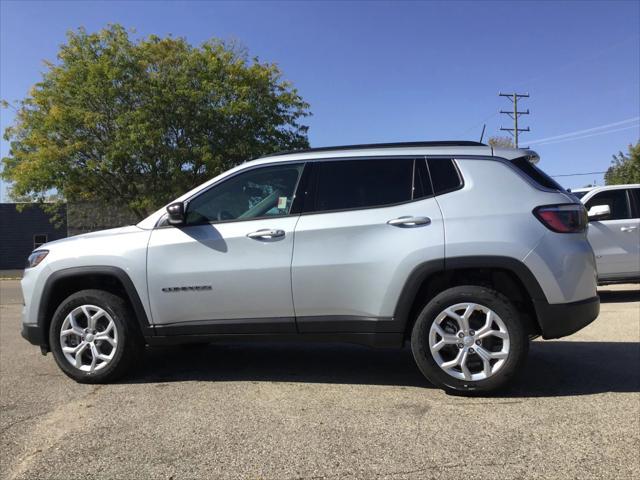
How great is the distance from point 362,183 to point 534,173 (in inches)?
52.9

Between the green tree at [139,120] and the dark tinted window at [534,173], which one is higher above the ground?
the green tree at [139,120]

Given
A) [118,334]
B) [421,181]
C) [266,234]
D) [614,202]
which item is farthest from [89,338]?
[614,202]

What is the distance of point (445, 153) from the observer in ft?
14.2

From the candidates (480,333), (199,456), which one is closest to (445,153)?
(480,333)

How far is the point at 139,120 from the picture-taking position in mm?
20031

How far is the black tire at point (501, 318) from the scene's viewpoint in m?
3.92

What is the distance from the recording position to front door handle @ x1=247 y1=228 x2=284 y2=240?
4281 mm

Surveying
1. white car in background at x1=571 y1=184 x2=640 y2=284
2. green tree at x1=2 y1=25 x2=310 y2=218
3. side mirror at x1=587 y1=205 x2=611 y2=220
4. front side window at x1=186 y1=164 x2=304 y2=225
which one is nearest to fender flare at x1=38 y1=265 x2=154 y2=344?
front side window at x1=186 y1=164 x2=304 y2=225

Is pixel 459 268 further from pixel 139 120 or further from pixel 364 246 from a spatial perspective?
pixel 139 120

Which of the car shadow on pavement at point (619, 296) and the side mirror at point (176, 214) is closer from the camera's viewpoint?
the side mirror at point (176, 214)

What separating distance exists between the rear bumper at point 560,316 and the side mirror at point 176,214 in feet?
9.37

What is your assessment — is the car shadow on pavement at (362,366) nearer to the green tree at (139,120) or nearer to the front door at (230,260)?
the front door at (230,260)

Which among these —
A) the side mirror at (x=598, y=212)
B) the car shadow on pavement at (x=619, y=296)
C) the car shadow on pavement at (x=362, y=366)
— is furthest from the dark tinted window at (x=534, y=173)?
the car shadow on pavement at (x=619, y=296)

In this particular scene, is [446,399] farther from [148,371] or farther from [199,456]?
[148,371]
